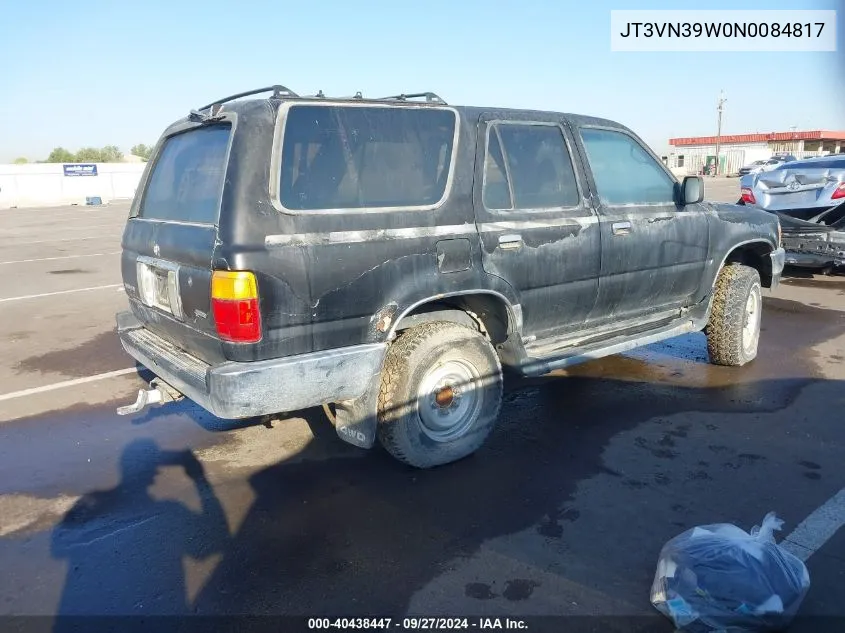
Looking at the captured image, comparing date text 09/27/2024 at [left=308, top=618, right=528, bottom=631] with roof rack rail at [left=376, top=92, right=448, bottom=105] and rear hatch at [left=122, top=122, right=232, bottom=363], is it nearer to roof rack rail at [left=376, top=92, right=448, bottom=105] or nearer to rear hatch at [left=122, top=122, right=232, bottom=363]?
rear hatch at [left=122, top=122, right=232, bottom=363]

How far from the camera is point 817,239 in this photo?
28.4 ft

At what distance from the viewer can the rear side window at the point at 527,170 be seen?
154 inches

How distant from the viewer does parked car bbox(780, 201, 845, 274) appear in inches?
336

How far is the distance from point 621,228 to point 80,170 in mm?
51862

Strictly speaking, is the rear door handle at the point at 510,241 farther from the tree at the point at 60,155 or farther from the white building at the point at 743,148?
the tree at the point at 60,155

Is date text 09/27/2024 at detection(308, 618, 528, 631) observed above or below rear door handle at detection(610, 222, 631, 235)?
below

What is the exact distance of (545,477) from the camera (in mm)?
3773

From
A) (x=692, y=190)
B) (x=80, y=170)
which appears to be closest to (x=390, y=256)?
(x=692, y=190)

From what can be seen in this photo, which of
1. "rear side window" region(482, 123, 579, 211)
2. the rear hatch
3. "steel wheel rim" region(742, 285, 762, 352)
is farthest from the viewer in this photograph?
"steel wheel rim" region(742, 285, 762, 352)

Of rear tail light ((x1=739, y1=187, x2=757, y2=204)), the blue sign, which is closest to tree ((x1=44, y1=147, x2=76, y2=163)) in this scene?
the blue sign

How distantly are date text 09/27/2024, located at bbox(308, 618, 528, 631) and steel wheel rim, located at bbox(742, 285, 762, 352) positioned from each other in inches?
156

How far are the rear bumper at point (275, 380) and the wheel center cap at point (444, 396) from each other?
54cm

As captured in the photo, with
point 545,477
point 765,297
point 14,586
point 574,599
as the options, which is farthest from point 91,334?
point 765,297

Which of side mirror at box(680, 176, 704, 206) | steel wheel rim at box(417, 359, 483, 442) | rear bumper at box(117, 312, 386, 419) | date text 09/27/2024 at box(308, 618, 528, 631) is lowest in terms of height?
date text 09/27/2024 at box(308, 618, 528, 631)
